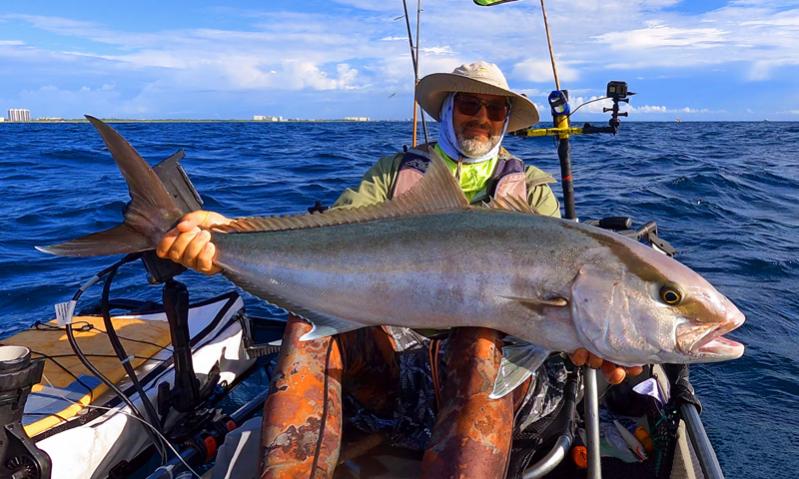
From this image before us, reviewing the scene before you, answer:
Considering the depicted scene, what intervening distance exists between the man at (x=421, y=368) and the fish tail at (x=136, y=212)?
9 cm

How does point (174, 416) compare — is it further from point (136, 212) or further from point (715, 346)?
point (715, 346)

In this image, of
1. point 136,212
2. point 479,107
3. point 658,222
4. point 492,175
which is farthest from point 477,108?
point 658,222

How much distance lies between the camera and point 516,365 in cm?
257

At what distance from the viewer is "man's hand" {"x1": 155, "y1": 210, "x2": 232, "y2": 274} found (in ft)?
9.59

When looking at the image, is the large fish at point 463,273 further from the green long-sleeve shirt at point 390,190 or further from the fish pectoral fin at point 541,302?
the green long-sleeve shirt at point 390,190

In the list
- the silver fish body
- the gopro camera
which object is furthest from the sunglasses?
the gopro camera

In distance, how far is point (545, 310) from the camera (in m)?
2.43

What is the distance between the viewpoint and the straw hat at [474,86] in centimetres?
398

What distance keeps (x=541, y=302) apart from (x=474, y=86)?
2074 mm

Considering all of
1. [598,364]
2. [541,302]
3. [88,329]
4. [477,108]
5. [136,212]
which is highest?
[477,108]

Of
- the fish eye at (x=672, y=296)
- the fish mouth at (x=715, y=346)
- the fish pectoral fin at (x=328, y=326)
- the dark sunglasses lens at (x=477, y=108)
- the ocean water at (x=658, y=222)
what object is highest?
the dark sunglasses lens at (x=477, y=108)

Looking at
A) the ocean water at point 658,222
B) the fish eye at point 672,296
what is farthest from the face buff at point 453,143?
the ocean water at point 658,222

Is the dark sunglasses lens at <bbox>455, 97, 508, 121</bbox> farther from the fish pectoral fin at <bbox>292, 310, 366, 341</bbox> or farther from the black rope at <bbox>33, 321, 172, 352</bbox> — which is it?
the black rope at <bbox>33, 321, 172, 352</bbox>

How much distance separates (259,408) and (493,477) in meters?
2.36
